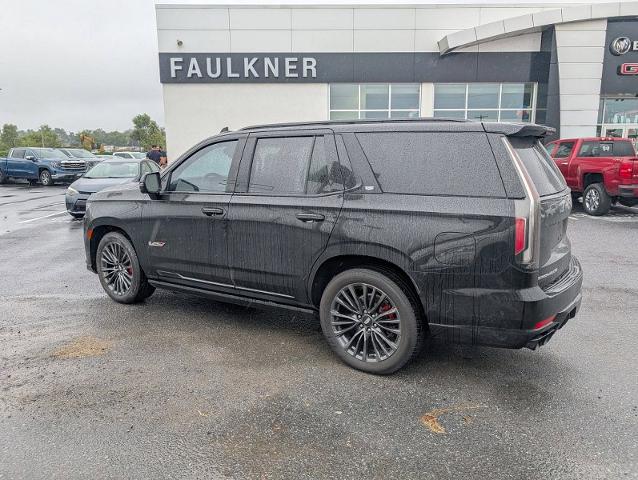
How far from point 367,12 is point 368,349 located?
1870 centimetres

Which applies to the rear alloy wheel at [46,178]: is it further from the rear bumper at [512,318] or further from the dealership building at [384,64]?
the rear bumper at [512,318]

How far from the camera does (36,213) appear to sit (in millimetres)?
13539

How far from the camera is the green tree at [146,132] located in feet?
306

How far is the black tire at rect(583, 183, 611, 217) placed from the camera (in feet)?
38.2

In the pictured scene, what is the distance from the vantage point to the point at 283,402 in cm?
332

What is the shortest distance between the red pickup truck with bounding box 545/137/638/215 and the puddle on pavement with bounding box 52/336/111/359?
37.5 feet

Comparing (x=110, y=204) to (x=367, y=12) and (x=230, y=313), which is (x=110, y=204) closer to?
(x=230, y=313)

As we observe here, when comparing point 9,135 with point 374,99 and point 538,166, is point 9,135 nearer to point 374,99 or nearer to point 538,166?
point 374,99

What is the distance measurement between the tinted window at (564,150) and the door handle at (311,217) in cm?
1120

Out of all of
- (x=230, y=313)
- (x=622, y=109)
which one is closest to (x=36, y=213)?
(x=230, y=313)

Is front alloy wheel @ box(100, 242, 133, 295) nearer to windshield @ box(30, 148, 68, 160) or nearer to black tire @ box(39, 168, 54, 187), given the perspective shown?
black tire @ box(39, 168, 54, 187)

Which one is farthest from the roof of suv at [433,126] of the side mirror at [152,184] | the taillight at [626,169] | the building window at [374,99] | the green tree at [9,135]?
the green tree at [9,135]

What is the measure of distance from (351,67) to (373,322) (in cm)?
1787

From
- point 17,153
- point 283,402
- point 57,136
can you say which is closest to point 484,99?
point 283,402
